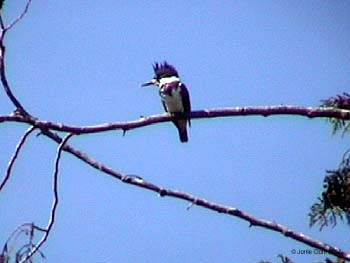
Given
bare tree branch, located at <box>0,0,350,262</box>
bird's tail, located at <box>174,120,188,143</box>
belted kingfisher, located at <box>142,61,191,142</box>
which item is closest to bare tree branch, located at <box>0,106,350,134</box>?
bare tree branch, located at <box>0,0,350,262</box>

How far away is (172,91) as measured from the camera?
539 cm

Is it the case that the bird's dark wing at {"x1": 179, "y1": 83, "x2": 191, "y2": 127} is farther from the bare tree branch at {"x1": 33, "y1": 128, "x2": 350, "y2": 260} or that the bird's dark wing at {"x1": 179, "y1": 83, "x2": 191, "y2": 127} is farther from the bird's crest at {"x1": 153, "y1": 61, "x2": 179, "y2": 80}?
the bare tree branch at {"x1": 33, "y1": 128, "x2": 350, "y2": 260}

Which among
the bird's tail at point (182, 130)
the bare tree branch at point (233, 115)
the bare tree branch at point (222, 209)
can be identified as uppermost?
the bare tree branch at point (233, 115)

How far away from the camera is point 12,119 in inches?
103

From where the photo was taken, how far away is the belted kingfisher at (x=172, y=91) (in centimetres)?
536

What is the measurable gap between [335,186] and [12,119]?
136 cm

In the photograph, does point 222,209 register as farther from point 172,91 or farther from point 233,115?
point 172,91

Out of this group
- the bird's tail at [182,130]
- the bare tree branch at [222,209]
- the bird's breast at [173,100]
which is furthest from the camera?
the bird's tail at [182,130]

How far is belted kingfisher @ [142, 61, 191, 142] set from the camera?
17.6 feet

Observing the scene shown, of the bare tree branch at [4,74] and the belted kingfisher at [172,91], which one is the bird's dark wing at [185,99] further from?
the bare tree branch at [4,74]

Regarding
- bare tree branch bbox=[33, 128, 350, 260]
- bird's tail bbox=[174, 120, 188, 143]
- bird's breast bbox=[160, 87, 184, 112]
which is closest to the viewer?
bare tree branch bbox=[33, 128, 350, 260]

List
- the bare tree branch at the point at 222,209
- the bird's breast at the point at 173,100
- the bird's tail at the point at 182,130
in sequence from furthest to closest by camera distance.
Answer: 1. the bird's tail at the point at 182,130
2. the bird's breast at the point at 173,100
3. the bare tree branch at the point at 222,209

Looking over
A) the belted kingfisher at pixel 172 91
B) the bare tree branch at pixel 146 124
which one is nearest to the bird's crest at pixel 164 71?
the belted kingfisher at pixel 172 91

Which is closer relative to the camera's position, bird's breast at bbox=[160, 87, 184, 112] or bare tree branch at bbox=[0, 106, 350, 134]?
bare tree branch at bbox=[0, 106, 350, 134]
